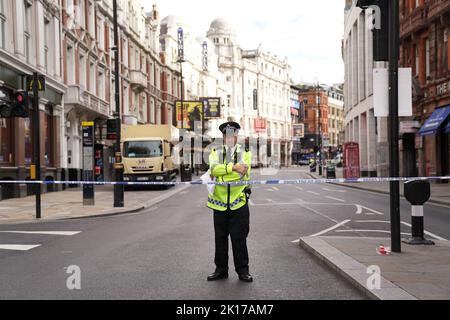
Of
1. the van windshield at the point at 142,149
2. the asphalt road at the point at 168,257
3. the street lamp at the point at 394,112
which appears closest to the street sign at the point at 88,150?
the asphalt road at the point at 168,257

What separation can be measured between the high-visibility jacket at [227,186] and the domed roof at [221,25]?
93.6 m

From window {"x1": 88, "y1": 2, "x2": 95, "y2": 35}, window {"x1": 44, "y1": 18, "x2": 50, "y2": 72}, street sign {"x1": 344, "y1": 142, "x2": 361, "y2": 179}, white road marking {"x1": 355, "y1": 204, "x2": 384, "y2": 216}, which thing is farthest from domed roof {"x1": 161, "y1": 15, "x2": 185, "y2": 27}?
white road marking {"x1": 355, "y1": 204, "x2": 384, "y2": 216}

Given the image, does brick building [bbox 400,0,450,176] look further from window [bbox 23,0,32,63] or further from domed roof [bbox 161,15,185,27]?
domed roof [bbox 161,15,185,27]

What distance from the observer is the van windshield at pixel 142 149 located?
91.6 feet

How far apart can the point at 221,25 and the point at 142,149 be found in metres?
73.7

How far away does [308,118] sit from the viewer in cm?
12725

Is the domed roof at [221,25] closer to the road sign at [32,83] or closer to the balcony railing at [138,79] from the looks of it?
the balcony railing at [138,79]

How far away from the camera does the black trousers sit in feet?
20.7

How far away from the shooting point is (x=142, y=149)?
92.0 ft

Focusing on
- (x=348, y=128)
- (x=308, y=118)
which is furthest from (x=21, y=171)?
(x=308, y=118)

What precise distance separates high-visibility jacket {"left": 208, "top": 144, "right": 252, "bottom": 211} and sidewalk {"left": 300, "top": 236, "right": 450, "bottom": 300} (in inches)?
59.7

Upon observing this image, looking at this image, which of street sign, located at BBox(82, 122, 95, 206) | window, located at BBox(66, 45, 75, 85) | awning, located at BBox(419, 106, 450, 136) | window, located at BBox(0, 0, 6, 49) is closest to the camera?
street sign, located at BBox(82, 122, 95, 206)
